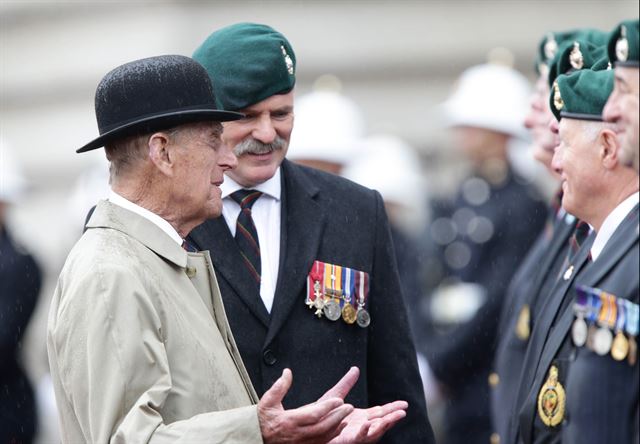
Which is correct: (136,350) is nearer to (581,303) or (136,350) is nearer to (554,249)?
(581,303)

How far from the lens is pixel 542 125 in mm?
7230

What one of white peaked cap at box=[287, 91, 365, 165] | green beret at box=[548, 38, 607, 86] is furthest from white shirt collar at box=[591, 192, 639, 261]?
white peaked cap at box=[287, 91, 365, 165]

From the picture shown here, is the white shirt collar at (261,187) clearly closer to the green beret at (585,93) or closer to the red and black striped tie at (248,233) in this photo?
the red and black striped tie at (248,233)

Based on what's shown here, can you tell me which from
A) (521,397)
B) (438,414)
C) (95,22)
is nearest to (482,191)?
(438,414)

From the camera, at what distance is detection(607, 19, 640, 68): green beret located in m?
4.37

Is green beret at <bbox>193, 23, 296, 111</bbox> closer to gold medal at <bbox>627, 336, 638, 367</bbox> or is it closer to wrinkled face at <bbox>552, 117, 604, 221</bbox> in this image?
wrinkled face at <bbox>552, 117, 604, 221</bbox>

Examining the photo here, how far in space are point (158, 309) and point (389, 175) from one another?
587cm

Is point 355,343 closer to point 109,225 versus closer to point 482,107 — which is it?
point 109,225

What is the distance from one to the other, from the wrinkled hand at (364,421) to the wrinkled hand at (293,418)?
205mm

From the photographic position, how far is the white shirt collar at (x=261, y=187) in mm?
5688

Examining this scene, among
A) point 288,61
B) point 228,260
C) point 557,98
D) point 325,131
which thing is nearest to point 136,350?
point 228,260

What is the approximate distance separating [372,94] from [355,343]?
7.86 m

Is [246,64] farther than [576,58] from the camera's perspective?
No

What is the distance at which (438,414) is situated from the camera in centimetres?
863
